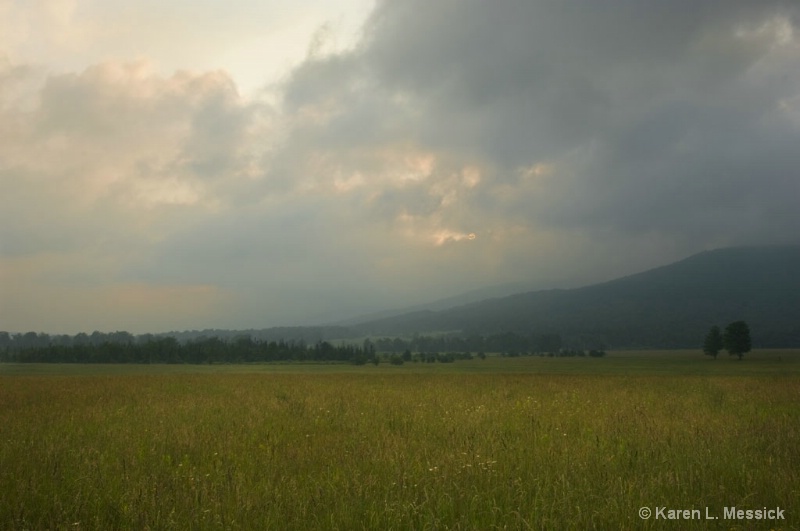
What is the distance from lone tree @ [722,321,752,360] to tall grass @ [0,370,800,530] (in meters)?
112

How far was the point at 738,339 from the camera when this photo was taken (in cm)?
10706

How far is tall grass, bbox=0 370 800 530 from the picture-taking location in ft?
20.6

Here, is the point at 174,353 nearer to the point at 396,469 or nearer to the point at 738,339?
the point at 738,339

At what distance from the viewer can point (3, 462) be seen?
917 cm

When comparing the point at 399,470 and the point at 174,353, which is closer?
the point at 399,470

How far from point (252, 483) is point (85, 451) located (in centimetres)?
456

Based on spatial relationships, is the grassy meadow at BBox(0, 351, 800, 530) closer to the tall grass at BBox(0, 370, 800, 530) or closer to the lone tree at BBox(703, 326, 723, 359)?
the tall grass at BBox(0, 370, 800, 530)

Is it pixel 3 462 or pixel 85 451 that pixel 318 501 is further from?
pixel 3 462

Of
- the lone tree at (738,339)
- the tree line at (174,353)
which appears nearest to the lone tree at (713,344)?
the lone tree at (738,339)

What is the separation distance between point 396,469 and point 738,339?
4932 inches

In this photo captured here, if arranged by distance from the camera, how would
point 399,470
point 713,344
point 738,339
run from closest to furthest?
point 399,470
point 738,339
point 713,344

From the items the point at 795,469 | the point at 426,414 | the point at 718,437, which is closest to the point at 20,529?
the point at 426,414

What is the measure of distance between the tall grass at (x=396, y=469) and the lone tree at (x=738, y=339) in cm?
11229

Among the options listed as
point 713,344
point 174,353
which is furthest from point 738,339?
point 174,353
